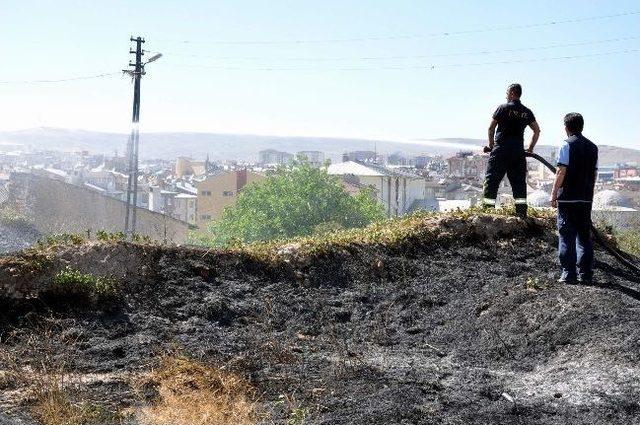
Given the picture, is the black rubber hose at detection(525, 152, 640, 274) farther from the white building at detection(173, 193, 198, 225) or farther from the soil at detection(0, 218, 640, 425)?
the white building at detection(173, 193, 198, 225)

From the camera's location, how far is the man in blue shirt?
7.79 meters

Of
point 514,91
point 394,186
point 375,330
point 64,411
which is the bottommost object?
point 394,186

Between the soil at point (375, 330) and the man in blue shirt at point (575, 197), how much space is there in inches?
10.8

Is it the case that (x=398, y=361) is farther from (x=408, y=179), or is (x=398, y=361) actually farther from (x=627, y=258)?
(x=408, y=179)

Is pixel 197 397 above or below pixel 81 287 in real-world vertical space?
below

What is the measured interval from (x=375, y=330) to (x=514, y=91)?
3877 millimetres

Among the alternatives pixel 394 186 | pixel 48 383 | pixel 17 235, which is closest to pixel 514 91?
pixel 48 383

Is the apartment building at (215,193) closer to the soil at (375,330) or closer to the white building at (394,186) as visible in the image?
the white building at (394,186)

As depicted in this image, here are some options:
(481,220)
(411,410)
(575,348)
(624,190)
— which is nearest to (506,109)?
(481,220)

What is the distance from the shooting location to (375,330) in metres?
7.41

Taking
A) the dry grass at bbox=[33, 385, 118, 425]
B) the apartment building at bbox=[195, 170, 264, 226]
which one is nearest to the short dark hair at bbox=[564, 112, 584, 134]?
the dry grass at bbox=[33, 385, 118, 425]

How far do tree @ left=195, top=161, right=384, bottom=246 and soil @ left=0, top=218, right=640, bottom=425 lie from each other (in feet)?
147

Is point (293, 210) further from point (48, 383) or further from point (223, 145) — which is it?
point (223, 145)

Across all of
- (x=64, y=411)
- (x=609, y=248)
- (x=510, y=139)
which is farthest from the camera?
(x=510, y=139)
